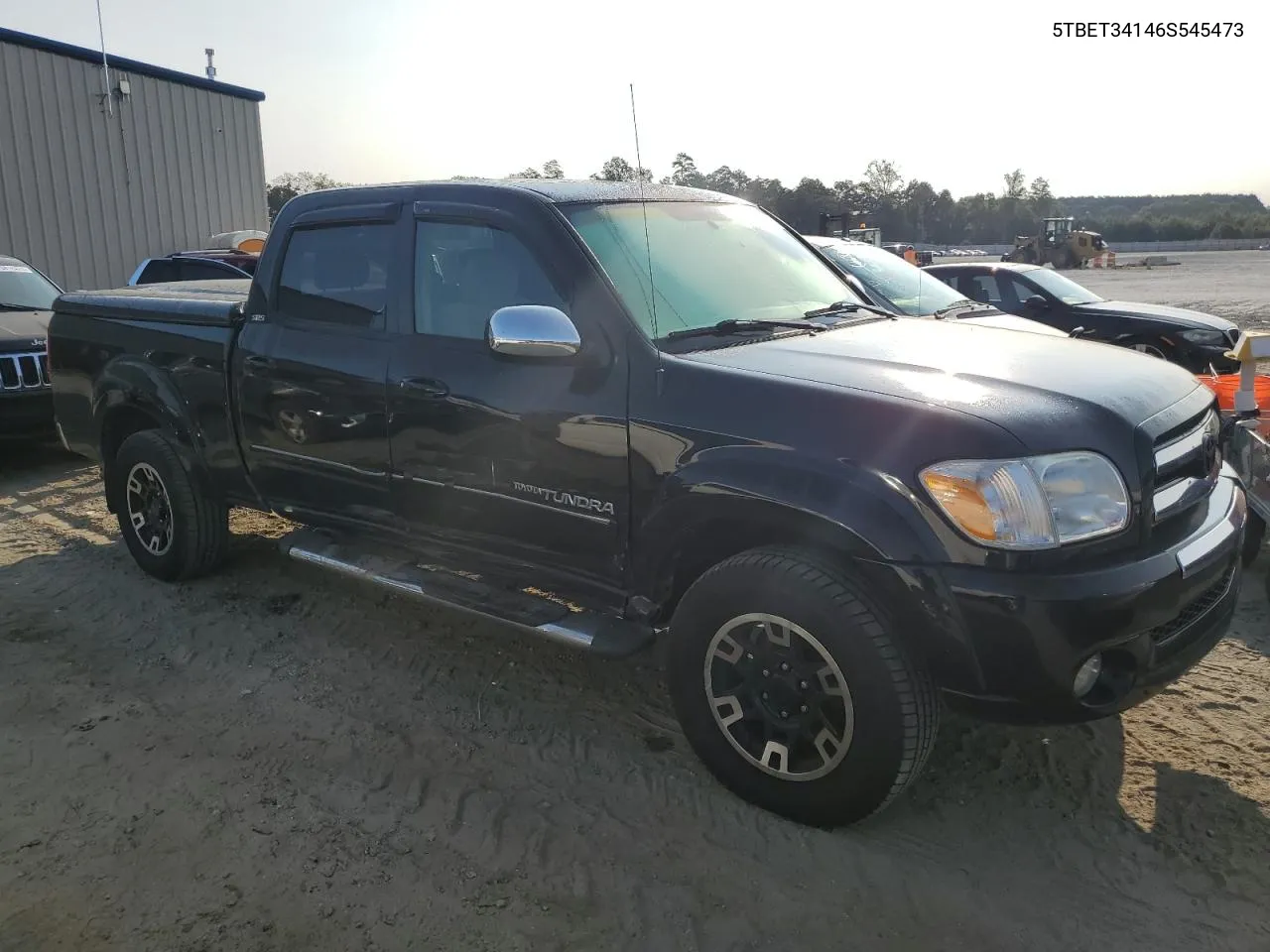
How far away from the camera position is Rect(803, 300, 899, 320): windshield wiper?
3.87 meters

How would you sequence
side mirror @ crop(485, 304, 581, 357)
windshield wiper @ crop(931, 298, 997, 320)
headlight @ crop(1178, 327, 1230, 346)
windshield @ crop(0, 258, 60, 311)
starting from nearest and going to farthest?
1. side mirror @ crop(485, 304, 581, 357)
2. windshield wiper @ crop(931, 298, 997, 320)
3. windshield @ crop(0, 258, 60, 311)
4. headlight @ crop(1178, 327, 1230, 346)

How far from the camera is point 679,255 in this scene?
367 cm

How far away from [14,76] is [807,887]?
58.1ft

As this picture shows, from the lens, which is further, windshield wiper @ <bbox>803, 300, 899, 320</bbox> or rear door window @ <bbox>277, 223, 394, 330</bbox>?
rear door window @ <bbox>277, 223, 394, 330</bbox>

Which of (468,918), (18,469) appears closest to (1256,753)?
(468,918)

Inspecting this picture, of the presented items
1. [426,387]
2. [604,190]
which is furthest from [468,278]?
[604,190]

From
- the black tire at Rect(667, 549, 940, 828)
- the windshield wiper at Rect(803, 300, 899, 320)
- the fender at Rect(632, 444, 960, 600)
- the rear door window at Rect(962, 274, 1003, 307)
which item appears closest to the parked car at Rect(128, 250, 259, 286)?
the rear door window at Rect(962, 274, 1003, 307)

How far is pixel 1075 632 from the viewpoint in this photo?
8.32 feet

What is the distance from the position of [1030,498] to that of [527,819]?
185 cm

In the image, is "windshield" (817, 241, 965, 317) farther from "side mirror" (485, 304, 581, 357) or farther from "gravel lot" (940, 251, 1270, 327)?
"gravel lot" (940, 251, 1270, 327)

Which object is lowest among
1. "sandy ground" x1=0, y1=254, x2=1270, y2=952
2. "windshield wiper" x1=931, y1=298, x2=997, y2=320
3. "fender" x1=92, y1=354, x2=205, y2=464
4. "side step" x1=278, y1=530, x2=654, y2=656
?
"sandy ground" x1=0, y1=254, x2=1270, y2=952

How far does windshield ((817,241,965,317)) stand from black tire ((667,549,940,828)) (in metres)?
4.40

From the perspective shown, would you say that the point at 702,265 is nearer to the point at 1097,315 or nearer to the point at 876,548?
the point at 876,548

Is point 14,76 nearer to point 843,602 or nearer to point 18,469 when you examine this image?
point 18,469
